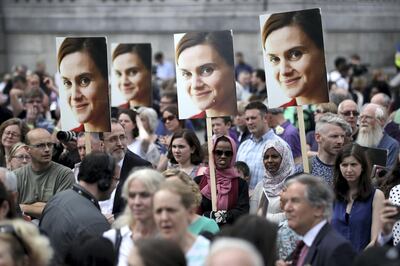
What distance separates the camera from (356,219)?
11.0 metres

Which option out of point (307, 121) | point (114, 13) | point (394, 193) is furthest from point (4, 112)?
point (114, 13)

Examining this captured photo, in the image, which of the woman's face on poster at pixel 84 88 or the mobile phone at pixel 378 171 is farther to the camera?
the woman's face on poster at pixel 84 88

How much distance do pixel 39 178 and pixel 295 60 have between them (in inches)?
102

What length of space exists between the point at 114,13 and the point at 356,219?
20210mm

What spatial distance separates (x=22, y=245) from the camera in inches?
319

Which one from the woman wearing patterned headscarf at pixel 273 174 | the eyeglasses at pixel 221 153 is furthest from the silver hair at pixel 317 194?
the eyeglasses at pixel 221 153

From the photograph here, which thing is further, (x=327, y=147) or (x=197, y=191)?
(x=327, y=147)

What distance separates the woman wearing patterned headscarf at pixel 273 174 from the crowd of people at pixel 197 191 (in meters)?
0.01

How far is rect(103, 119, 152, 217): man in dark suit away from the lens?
38.7 ft

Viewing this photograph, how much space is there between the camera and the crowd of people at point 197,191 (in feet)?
26.9

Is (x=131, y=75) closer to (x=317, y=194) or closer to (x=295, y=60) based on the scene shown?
(x=295, y=60)

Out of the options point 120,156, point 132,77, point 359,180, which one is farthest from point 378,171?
point 132,77

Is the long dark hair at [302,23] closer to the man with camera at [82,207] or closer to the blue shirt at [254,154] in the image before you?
the blue shirt at [254,154]

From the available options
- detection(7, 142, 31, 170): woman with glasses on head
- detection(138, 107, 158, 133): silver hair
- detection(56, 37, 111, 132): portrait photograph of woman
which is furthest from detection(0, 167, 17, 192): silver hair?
detection(138, 107, 158, 133): silver hair
